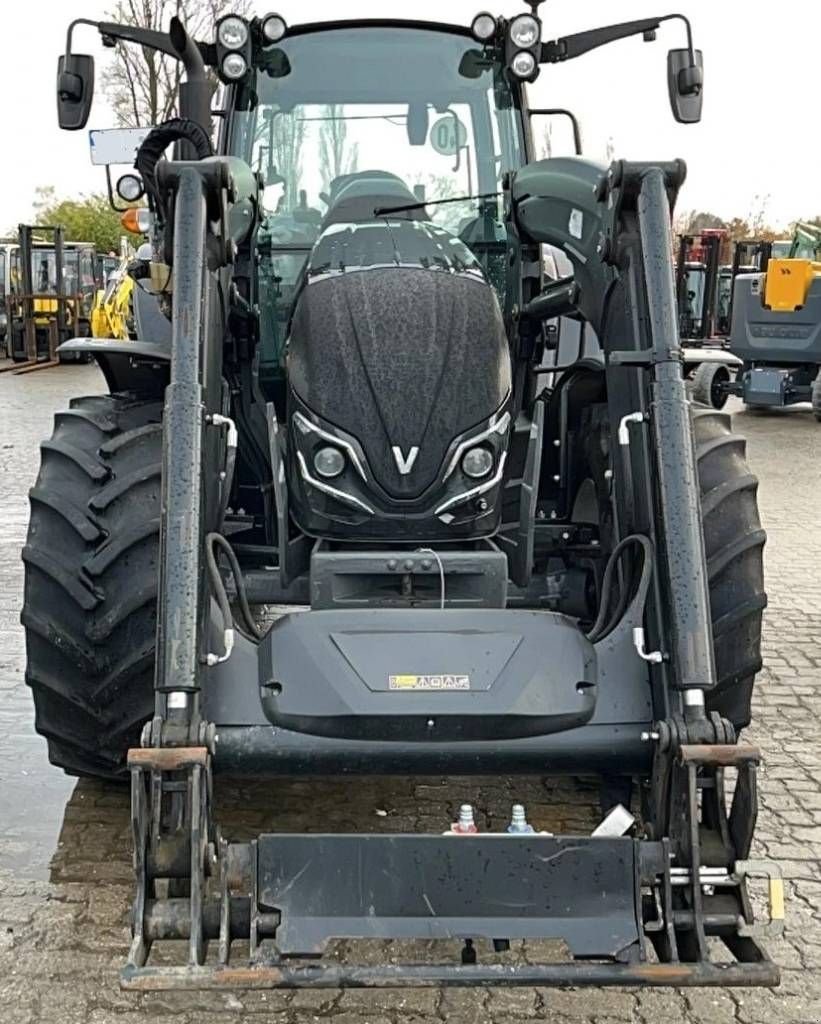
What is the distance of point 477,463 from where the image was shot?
3.52 metres

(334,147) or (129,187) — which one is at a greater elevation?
(334,147)

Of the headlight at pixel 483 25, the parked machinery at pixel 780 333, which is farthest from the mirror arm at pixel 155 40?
the parked machinery at pixel 780 333

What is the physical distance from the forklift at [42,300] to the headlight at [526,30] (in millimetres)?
A: 19444

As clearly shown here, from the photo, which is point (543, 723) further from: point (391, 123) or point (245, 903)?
point (391, 123)

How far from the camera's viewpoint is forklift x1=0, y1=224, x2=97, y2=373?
923 inches

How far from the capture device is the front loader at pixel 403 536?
2662mm

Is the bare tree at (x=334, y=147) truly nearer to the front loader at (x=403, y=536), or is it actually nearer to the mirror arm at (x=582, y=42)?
the front loader at (x=403, y=536)

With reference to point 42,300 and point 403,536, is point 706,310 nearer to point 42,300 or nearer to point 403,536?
point 42,300

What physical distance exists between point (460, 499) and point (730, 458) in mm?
1008

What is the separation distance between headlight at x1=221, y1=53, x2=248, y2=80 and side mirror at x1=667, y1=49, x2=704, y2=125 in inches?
66.8

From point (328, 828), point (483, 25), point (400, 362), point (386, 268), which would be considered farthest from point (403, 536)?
point (483, 25)

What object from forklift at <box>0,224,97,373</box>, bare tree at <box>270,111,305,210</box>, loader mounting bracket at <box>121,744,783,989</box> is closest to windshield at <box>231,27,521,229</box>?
bare tree at <box>270,111,305,210</box>

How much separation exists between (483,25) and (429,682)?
9.24ft

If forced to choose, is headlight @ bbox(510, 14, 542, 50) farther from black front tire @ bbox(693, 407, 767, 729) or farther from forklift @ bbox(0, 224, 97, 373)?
forklift @ bbox(0, 224, 97, 373)
